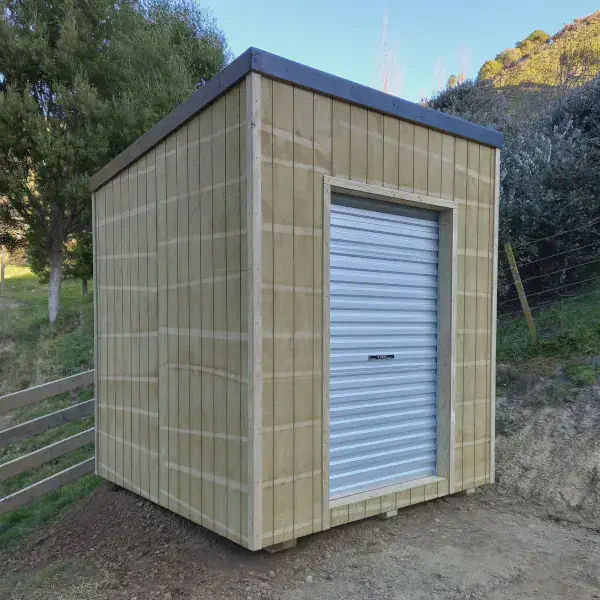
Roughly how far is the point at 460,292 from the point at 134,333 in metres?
2.64

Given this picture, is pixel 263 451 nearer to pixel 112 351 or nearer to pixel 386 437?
pixel 386 437

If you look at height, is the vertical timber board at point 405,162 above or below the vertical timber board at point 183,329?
above

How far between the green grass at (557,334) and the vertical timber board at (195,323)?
4.14 meters

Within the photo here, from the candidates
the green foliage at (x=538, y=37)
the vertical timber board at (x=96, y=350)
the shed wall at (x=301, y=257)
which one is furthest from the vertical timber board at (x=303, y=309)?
the green foliage at (x=538, y=37)

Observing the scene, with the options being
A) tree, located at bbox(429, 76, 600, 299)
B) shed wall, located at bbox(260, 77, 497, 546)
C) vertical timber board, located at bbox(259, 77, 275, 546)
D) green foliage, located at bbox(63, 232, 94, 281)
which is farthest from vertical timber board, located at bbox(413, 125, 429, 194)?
green foliage, located at bbox(63, 232, 94, 281)

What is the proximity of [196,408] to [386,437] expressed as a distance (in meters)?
1.41

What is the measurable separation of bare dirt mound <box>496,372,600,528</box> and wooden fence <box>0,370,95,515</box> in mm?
3892

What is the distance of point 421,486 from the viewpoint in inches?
146

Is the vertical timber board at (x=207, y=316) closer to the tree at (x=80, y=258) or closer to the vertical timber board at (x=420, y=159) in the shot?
the vertical timber board at (x=420, y=159)

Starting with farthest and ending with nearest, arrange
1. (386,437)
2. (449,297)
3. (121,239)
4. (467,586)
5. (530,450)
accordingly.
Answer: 1. (530,450)
2. (121,239)
3. (449,297)
4. (386,437)
5. (467,586)

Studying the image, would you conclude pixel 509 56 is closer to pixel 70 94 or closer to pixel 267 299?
pixel 70 94

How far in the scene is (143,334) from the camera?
12.7ft

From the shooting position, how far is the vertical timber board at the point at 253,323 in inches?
110

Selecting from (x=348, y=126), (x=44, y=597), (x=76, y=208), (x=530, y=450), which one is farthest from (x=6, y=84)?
(x=530, y=450)
